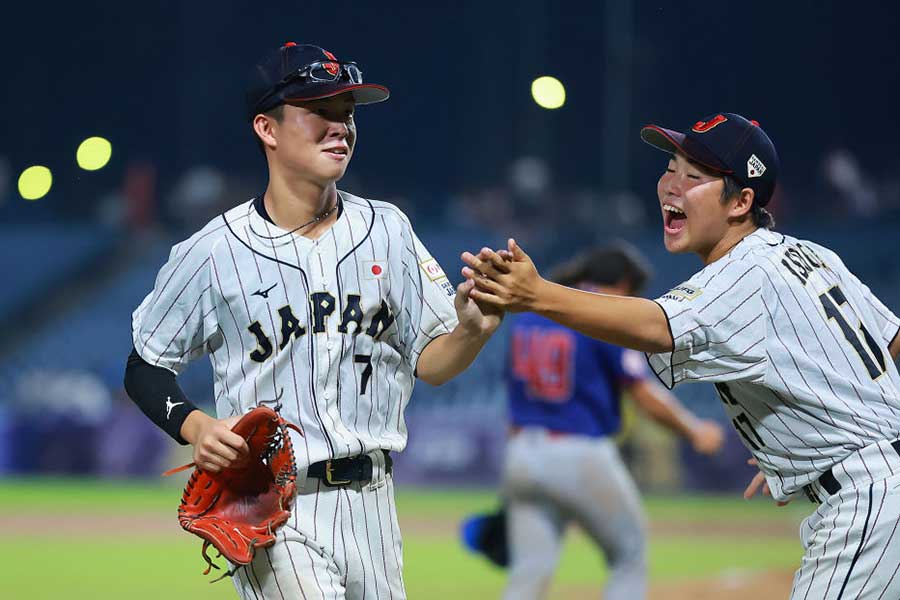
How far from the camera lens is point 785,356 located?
269 centimetres

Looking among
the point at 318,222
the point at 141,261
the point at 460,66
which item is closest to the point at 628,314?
the point at 318,222

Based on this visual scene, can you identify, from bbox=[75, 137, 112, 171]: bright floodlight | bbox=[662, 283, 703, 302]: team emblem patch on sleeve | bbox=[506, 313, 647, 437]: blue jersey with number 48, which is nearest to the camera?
bbox=[662, 283, 703, 302]: team emblem patch on sleeve

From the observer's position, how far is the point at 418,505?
10562 millimetres

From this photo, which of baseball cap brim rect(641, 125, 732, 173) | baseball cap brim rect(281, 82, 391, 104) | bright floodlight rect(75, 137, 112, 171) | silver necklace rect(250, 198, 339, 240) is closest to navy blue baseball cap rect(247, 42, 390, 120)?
baseball cap brim rect(281, 82, 391, 104)

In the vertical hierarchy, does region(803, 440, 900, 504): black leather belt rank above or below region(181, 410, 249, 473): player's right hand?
below

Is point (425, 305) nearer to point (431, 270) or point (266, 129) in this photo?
point (431, 270)

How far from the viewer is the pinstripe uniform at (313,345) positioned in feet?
8.95

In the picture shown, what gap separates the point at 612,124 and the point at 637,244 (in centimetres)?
124

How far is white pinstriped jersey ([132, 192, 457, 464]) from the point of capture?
2764 millimetres

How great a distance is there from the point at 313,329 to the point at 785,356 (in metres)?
1.10

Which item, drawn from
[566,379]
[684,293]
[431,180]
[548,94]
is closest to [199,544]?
[566,379]

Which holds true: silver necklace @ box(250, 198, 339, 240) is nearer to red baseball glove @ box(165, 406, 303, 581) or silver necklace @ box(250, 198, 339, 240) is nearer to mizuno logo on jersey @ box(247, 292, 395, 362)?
mizuno logo on jersey @ box(247, 292, 395, 362)

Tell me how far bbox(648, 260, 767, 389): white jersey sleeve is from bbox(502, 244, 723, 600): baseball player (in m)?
2.19

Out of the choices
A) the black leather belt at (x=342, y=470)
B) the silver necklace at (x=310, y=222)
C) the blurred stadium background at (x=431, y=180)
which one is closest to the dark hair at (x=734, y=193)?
the silver necklace at (x=310, y=222)
